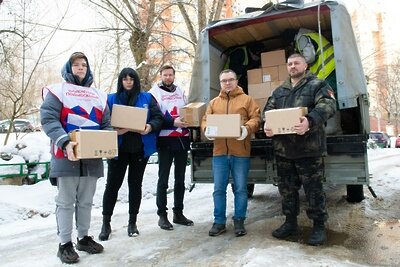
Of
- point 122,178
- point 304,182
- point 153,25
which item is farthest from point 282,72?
point 153,25

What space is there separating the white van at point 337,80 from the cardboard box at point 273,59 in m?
0.38

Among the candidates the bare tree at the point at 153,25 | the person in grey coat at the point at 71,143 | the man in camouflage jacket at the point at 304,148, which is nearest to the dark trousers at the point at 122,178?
the person in grey coat at the point at 71,143

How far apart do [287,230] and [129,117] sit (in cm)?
213

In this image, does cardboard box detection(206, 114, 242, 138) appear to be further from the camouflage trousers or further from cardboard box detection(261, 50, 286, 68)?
cardboard box detection(261, 50, 286, 68)

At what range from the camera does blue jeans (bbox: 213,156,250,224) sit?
14.0ft

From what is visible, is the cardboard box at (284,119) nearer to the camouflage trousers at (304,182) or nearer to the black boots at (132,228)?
the camouflage trousers at (304,182)

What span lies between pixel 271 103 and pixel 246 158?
26.7 inches

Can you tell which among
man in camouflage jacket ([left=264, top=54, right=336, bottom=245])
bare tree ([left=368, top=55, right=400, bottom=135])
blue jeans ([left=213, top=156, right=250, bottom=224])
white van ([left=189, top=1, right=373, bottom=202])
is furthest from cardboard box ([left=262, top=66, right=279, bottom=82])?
bare tree ([left=368, top=55, right=400, bottom=135])

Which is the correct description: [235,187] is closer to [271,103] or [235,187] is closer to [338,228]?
[271,103]

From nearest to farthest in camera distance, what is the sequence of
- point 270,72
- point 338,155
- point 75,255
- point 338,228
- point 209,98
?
point 75,255, point 338,155, point 338,228, point 209,98, point 270,72

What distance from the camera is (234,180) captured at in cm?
432

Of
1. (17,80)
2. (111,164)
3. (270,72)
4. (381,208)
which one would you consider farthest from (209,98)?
(17,80)

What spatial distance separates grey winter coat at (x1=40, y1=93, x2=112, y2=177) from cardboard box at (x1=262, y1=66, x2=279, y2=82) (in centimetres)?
290

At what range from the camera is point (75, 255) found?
139 inches
